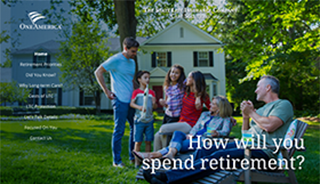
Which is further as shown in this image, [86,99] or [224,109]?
[86,99]

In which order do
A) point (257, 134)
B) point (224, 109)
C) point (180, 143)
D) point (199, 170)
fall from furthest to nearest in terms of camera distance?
point (224, 109) → point (180, 143) → point (257, 134) → point (199, 170)

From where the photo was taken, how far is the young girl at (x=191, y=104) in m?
3.78

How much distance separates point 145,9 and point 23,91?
8385 millimetres

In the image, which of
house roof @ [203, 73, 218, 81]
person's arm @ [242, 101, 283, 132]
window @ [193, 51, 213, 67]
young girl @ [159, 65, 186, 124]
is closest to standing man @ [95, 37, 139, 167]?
young girl @ [159, 65, 186, 124]

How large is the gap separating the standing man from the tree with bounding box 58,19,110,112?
1451cm

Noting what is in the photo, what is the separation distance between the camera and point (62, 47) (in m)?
18.3

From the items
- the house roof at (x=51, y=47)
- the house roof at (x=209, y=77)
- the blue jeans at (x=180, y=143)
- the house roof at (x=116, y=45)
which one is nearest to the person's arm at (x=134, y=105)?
the blue jeans at (x=180, y=143)

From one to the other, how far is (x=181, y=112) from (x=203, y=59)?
17.1 metres

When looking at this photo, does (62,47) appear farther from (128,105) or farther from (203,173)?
(203,173)

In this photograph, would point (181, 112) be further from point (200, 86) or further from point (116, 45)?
point (116, 45)

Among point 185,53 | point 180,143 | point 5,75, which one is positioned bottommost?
point 180,143

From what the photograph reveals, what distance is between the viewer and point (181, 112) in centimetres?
404

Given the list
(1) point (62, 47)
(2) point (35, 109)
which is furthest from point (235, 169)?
(1) point (62, 47)

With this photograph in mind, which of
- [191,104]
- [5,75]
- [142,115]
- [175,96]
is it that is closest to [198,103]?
[191,104]
